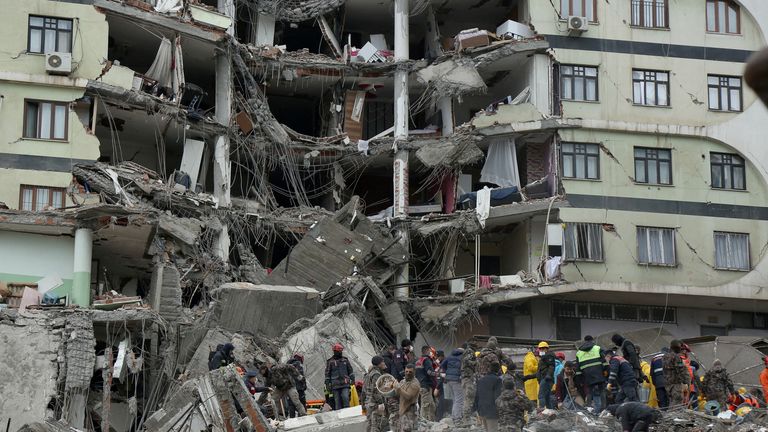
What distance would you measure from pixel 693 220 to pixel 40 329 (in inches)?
859

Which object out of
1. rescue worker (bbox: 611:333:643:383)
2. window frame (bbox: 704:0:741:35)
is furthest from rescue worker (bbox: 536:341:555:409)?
window frame (bbox: 704:0:741:35)

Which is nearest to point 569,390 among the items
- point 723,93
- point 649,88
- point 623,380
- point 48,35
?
point 623,380

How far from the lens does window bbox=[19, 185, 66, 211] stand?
34031 mm

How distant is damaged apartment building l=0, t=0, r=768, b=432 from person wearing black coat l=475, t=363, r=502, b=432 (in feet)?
43.6

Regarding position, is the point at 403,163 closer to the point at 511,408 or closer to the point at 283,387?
the point at 283,387

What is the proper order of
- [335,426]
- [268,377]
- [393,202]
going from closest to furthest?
1. [335,426]
2. [268,377]
3. [393,202]

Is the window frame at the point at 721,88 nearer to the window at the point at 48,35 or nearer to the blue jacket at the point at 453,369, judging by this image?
the window at the point at 48,35

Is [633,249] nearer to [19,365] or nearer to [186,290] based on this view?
[186,290]

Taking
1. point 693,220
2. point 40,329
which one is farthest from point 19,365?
point 693,220

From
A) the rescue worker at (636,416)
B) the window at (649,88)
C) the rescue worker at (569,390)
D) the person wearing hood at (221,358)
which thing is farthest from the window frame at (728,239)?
the rescue worker at (636,416)

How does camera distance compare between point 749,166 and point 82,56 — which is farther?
point 749,166

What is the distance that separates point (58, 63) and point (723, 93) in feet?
74.4

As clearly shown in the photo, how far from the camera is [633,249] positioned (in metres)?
38.8

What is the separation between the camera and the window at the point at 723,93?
4072 centimetres
